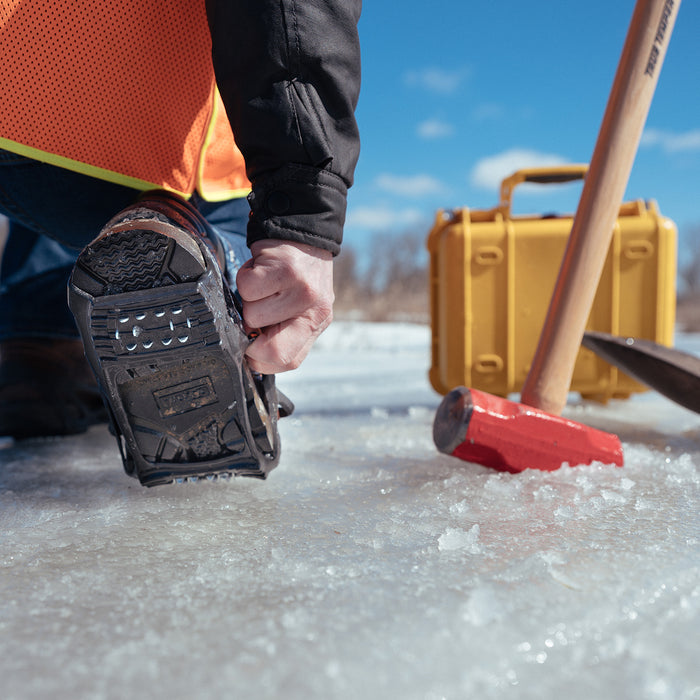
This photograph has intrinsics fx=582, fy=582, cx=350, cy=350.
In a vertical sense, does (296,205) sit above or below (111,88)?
below

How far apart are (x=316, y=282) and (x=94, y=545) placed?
0.43 metres

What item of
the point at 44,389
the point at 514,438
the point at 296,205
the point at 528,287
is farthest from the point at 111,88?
the point at 528,287

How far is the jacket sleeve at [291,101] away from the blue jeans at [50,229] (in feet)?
1.01

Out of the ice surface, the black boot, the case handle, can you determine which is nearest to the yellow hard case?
the case handle

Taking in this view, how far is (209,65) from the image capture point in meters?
0.97

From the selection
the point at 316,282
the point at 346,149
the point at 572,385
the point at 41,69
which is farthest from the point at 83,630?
the point at 572,385

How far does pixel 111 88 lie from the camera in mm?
898

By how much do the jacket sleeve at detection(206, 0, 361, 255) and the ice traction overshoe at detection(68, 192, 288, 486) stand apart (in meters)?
0.12

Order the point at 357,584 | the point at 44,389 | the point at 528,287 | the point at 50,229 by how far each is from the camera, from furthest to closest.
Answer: the point at 528,287 → the point at 44,389 → the point at 50,229 → the point at 357,584

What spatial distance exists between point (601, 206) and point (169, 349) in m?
0.83

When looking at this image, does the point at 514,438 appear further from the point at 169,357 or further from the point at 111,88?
the point at 111,88

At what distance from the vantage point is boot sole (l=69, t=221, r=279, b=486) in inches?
29.3

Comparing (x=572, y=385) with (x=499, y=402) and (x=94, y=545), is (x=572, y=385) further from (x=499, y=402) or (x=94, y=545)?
(x=94, y=545)

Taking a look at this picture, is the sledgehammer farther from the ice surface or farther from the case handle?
the case handle
